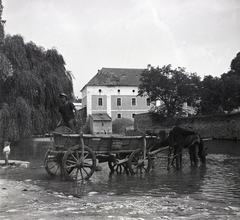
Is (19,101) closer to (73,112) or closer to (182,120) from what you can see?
(73,112)

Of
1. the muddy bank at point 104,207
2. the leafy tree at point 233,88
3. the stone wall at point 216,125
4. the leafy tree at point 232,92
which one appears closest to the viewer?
the muddy bank at point 104,207

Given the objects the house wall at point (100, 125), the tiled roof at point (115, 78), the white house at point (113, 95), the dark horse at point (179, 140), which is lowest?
the dark horse at point (179, 140)

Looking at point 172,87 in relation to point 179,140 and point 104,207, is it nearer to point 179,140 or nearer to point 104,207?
point 179,140

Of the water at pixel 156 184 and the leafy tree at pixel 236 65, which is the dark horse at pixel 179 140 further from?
the leafy tree at pixel 236 65

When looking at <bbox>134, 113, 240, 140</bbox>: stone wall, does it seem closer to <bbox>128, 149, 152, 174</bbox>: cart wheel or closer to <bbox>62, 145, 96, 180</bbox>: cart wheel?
<bbox>128, 149, 152, 174</bbox>: cart wheel

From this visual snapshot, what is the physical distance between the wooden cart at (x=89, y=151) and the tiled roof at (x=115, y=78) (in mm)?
50274

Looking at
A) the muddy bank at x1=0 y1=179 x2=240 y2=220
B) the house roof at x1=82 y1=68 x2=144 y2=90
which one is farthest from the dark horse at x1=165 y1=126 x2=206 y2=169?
the house roof at x1=82 y1=68 x2=144 y2=90

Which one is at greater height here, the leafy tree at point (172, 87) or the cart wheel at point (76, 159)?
the leafy tree at point (172, 87)

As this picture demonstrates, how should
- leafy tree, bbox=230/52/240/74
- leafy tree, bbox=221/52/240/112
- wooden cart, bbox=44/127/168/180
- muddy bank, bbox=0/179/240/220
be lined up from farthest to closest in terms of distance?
leafy tree, bbox=230/52/240/74, leafy tree, bbox=221/52/240/112, wooden cart, bbox=44/127/168/180, muddy bank, bbox=0/179/240/220

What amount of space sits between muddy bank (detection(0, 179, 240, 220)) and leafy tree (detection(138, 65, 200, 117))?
37.0 meters

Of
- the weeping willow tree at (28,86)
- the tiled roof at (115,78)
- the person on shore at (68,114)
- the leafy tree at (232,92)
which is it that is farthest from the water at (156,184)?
the tiled roof at (115,78)

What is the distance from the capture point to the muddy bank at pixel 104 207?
4.87 metres

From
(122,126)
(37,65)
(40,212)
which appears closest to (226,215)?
(40,212)

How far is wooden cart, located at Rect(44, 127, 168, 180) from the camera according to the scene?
8.79 meters
